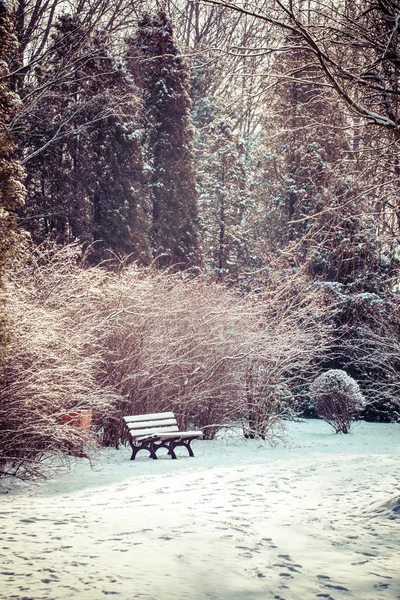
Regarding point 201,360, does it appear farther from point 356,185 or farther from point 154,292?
point 356,185

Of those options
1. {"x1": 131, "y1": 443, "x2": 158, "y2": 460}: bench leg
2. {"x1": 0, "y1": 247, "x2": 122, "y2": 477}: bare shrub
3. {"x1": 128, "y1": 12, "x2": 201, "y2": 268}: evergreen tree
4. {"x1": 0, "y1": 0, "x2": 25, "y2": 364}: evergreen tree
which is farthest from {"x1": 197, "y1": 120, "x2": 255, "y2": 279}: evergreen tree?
{"x1": 0, "y1": 0, "x2": 25, "y2": 364}: evergreen tree

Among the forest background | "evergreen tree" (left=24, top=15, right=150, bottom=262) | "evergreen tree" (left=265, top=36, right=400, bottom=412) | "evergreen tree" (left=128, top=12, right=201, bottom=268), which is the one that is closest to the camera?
the forest background

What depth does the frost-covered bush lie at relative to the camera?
1345 centimetres

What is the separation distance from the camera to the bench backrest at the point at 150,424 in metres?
8.71

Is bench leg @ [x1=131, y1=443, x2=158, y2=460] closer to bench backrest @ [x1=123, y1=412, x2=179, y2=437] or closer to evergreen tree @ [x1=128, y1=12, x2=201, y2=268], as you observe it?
bench backrest @ [x1=123, y1=412, x2=179, y2=437]

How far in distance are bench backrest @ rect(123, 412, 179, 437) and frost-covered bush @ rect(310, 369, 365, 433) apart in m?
5.13

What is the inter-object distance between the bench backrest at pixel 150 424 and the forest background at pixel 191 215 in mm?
510

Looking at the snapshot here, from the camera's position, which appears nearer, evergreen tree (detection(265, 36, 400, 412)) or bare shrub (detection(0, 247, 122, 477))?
bare shrub (detection(0, 247, 122, 477))

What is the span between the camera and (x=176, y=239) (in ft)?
68.2

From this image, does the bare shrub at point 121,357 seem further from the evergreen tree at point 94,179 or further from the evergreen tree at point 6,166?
the evergreen tree at point 94,179

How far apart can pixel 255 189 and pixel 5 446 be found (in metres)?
19.5

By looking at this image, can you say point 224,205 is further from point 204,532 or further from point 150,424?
point 204,532

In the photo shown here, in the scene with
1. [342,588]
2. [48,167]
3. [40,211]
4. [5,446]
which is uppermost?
[48,167]

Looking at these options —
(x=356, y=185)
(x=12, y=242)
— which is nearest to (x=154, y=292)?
(x=12, y=242)
